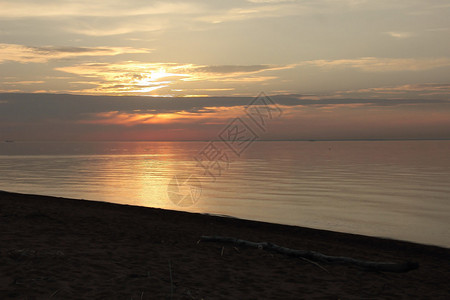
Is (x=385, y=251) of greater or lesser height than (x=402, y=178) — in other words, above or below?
below

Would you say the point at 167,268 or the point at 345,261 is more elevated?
the point at 345,261

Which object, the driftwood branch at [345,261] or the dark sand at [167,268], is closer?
the dark sand at [167,268]

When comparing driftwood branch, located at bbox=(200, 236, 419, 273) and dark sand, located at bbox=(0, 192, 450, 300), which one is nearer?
dark sand, located at bbox=(0, 192, 450, 300)

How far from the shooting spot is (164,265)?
9.05 m

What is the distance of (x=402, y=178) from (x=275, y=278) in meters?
39.5

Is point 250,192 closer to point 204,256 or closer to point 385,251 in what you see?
point 385,251

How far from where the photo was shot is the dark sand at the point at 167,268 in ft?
24.0

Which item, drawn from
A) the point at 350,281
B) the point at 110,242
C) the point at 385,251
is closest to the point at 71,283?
the point at 110,242

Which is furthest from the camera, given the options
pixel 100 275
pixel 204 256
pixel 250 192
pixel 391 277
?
pixel 250 192

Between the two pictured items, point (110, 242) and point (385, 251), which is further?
point (385, 251)

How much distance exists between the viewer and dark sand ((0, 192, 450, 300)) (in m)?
7.33

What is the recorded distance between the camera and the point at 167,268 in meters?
8.80

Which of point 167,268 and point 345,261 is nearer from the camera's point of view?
point 167,268

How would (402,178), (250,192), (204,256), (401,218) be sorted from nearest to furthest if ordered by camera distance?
(204,256)
(401,218)
(250,192)
(402,178)
